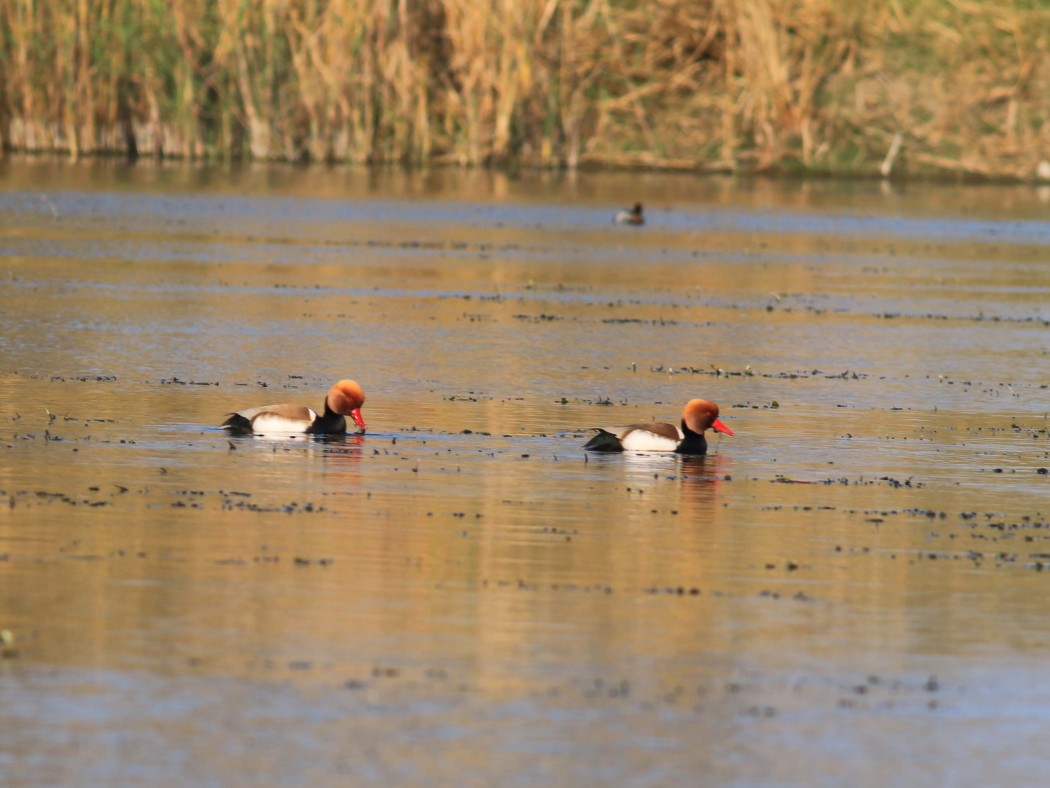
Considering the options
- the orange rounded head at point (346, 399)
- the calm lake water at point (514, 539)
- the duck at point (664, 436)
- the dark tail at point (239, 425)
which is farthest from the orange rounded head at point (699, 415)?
the dark tail at point (239, 425)

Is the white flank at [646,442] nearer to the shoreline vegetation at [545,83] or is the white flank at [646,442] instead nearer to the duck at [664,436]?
the duck at [664,436]

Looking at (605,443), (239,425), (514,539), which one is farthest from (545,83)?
(514,539)

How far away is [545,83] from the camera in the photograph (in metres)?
43.0

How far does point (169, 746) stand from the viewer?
6.97 meters

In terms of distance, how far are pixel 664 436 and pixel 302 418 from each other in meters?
2.11

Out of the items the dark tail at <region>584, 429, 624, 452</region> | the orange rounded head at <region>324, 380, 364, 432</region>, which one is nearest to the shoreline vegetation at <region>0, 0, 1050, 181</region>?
the orange rounded head at <region>324, 380, 364, 432</region>

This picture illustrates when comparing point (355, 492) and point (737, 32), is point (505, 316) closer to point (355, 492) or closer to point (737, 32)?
point (355, 492)

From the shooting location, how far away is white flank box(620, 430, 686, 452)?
43.8ft

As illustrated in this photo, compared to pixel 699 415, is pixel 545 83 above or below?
above

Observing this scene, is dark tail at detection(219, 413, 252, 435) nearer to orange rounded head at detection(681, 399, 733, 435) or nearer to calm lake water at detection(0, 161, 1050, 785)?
calm lake water at detection(0, 161, 1050, 785)

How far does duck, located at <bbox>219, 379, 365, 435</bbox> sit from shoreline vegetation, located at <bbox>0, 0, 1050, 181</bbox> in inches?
1042

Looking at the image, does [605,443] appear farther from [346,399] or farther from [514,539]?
[514,539]

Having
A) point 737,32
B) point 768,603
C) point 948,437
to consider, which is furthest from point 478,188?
point 768,603

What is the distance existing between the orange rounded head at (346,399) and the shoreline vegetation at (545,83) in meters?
26.5
